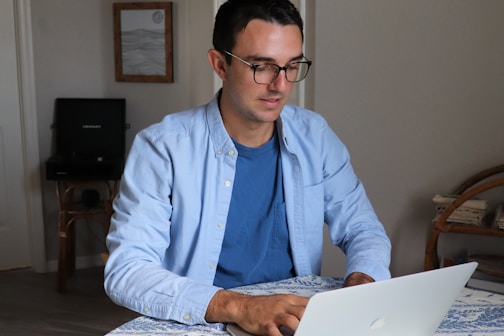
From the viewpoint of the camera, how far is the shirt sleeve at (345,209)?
171 centimetres

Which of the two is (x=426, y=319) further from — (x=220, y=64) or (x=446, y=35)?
(x=446, y=35)

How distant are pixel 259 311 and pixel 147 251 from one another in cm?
37

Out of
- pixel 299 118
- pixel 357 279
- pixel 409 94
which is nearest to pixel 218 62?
pixel 299 118

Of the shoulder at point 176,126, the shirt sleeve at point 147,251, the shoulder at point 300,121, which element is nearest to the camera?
the shirt sleeve at point 147,251

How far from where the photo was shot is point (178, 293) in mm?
1327

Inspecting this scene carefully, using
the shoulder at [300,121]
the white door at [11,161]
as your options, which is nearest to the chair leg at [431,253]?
the shoulder at [300,121]

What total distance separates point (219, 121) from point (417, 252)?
1.63 metres

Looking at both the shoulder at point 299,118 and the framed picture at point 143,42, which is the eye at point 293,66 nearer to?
the shoulder at point 299,118

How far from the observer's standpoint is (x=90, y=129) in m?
4.32

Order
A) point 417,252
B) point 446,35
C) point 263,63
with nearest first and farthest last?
point 263,63 < point 446,35 < point 417,252

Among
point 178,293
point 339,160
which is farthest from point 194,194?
point 339,160

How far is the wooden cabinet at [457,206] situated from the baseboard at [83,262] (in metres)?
2.57

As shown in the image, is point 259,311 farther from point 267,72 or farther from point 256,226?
point 267,72

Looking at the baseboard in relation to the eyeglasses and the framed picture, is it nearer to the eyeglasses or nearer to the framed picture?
the framed picture
